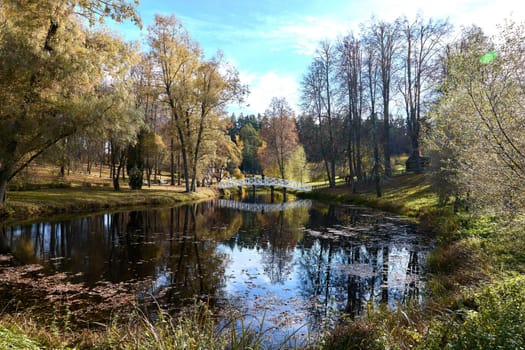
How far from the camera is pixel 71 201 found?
60.5 ft

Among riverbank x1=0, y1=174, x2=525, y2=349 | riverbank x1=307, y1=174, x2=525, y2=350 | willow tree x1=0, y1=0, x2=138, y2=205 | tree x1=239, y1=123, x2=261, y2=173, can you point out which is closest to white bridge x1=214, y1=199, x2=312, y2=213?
riverbank x1=307, y1=174, x2=525, y2=350

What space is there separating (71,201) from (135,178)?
27.9 feet

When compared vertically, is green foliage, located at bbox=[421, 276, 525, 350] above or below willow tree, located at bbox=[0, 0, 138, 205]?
below

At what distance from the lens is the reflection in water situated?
22.2 feet

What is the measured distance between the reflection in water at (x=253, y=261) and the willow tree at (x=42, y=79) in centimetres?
365

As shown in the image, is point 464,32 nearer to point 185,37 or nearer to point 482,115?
point 185,37

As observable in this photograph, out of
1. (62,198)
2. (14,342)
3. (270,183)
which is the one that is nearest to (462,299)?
(14,342)

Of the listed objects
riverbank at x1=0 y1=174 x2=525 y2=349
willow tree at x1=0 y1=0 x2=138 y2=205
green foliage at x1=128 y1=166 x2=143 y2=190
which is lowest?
riverbank at x1=0 y1=174 x2=525 y2=349

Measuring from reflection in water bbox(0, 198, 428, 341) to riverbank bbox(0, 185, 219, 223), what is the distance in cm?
211

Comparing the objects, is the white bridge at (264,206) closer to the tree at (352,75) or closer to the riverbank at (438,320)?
the tree at (352,75)

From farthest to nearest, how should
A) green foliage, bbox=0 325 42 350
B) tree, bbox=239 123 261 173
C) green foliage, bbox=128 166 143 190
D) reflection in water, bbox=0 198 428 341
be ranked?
tree, bbox=239 123 261 173 → green foliage, bbox=128 166 143 190 → reflection in water, bbox=0 198 428 341 → green foliage, bbox=0 325 42 350

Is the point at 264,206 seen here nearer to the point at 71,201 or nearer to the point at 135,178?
the point at 135,178

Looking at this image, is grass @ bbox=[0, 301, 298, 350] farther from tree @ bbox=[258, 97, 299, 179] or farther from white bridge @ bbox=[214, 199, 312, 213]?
tree @ bbox=[258, 97, 299, 179]

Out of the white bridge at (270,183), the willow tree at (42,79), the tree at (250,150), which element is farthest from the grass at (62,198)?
the tree at (250,150)
